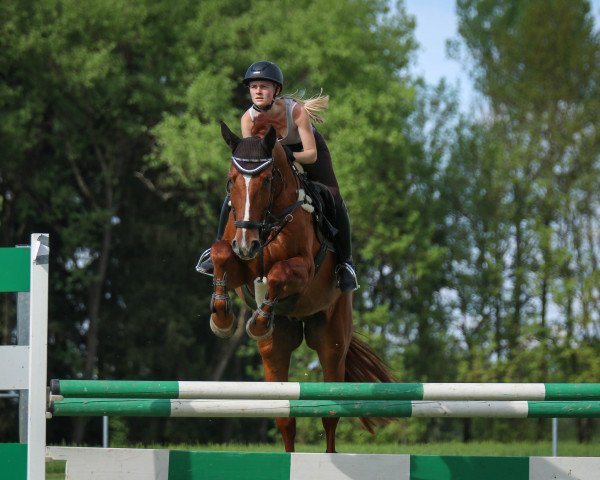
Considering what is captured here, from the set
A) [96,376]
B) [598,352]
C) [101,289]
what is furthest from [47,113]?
[598,352]

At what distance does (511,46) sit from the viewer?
28875 millimetres

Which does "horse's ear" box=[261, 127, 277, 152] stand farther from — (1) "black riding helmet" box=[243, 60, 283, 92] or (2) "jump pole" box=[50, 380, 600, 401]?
(2) "jump pole" box=[50, 380, 600, 401]

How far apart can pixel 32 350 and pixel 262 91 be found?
256cm

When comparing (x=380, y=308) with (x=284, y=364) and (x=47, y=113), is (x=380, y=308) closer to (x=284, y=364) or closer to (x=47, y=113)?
(x=47, y=113)

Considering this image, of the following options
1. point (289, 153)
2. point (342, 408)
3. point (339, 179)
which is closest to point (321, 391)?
point (342, 408)

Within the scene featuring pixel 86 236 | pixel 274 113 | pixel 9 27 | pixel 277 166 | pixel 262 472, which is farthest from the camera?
pixel 86 236

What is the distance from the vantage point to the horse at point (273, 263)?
18.4 ft

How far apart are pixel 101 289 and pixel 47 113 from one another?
4497 mm

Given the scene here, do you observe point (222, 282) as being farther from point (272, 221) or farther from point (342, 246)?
point (342, 246)

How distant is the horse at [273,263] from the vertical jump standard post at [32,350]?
5.04ft

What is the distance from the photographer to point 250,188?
18.3 ft

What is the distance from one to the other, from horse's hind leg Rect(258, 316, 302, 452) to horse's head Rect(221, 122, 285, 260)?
46.7 inches

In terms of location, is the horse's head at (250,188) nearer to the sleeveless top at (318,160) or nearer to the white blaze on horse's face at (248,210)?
the white blaze on horse's face at (248,210)

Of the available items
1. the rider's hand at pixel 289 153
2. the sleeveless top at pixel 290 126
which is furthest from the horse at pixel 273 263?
the sleeveless top at pixel 290 126
